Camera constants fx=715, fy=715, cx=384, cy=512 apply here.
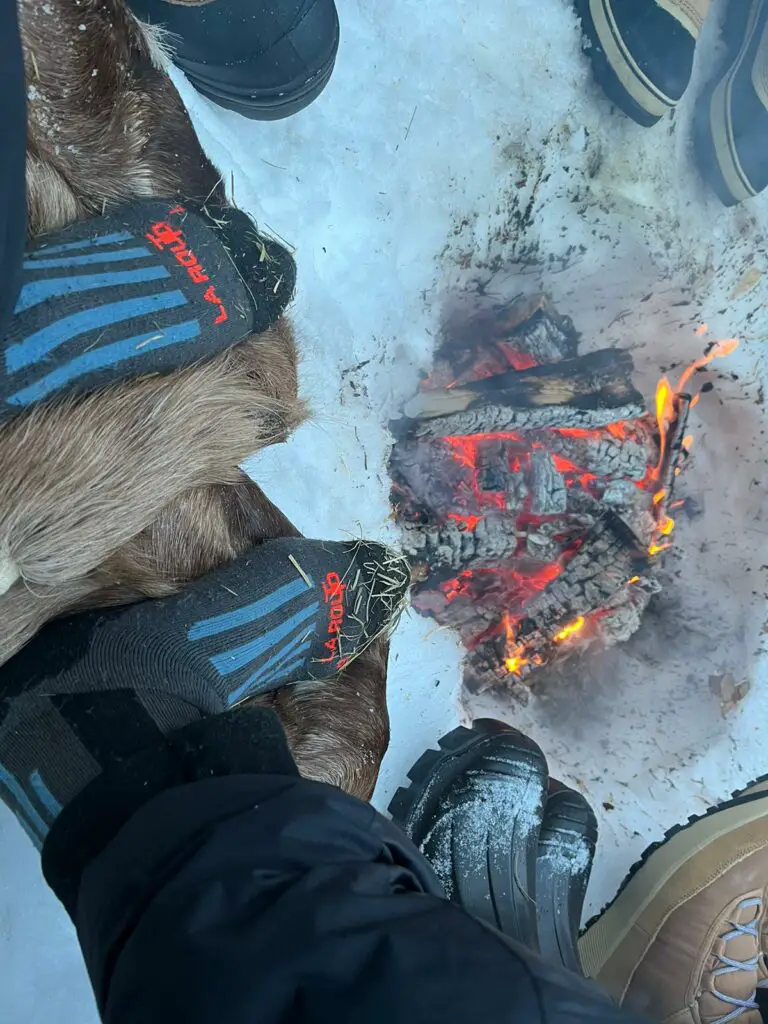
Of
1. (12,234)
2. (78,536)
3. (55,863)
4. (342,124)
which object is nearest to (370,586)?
(78,536)

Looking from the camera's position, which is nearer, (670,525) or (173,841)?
(173,841)

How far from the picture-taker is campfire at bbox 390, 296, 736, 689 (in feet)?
5.69

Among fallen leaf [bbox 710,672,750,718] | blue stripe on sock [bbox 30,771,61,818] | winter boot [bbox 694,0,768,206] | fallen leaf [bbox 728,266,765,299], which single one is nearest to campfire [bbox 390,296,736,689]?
fallen leaf [bbox 728,266,765,299]

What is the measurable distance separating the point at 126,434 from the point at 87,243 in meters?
0.30

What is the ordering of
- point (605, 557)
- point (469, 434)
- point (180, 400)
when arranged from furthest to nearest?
point (605, 557)
point (469, 434)
point (180, 400)

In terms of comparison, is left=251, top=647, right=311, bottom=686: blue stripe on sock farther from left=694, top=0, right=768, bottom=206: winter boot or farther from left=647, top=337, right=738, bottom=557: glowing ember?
left=694, top=0, right=768, bottom=206: winter boot

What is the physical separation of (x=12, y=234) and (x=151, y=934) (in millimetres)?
771

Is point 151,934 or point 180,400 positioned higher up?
point 180,400

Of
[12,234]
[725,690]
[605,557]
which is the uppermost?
[12,234]

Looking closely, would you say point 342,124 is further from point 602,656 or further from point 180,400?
point 602,656

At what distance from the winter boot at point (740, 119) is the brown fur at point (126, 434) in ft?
4.09

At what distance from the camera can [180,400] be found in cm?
110

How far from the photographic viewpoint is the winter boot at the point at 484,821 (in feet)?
5.07

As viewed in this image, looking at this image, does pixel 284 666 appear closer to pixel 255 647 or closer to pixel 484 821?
pixel 255 647
